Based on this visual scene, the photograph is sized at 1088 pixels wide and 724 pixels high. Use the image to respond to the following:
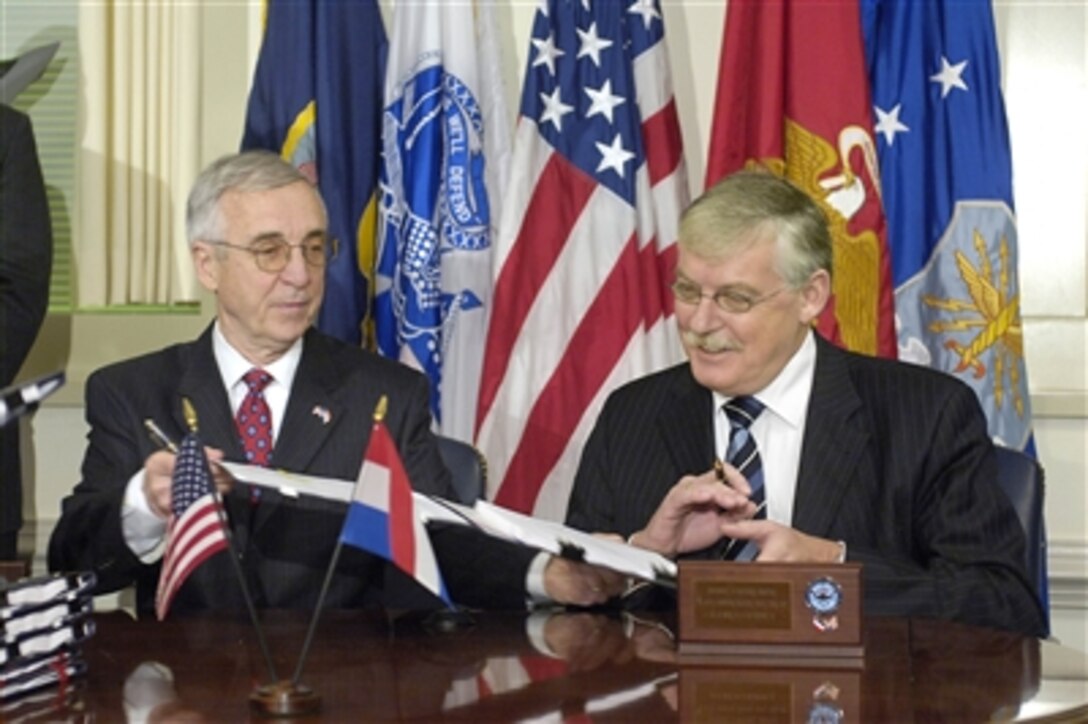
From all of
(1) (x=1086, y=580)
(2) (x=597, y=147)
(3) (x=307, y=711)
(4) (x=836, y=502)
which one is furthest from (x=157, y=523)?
(1) (x=1086, y=580)

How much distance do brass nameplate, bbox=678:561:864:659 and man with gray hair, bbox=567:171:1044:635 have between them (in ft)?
1.29

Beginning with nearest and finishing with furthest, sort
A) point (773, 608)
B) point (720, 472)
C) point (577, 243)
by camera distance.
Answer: point (773, 608) → point (720, 472) → point (577, 243)

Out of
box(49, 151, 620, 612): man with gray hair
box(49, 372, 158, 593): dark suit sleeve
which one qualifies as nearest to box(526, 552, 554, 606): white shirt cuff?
box(49, 151, 620, 612): man with gray hair

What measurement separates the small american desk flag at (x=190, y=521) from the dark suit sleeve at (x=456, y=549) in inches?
24.8

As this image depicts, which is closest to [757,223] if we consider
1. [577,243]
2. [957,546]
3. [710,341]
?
[710,341]

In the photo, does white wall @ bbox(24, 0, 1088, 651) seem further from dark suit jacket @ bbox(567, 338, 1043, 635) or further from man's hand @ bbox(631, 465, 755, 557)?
man's hand @ bbox(631, 465, 755, 557)

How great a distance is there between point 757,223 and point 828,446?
1.44ft

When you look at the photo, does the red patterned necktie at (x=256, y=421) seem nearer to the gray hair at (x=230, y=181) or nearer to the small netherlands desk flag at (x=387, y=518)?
the gray hair at (x=230, y=181)

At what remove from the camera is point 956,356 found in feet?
14.8

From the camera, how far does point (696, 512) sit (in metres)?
3.10

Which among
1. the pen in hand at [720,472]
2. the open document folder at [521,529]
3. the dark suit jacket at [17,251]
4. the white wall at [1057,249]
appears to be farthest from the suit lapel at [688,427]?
the dark suit jacket at [17,251]

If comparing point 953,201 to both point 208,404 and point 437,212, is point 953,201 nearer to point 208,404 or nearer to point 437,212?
point 437,212

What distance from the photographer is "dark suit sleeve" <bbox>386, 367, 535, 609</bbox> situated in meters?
3.32

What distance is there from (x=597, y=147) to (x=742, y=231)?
142 cm
